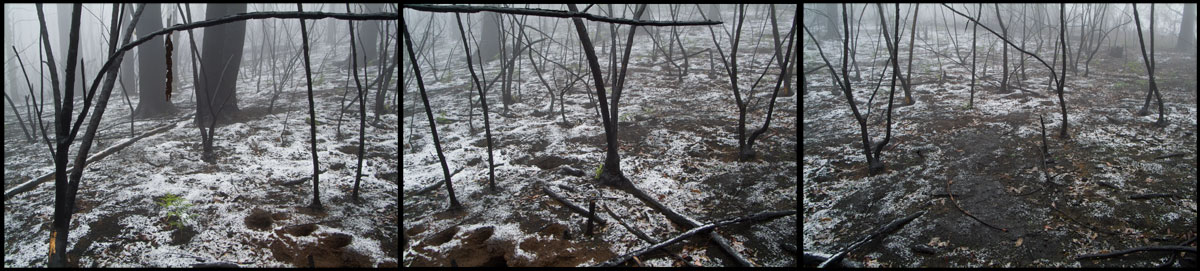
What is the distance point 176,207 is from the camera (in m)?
1.52

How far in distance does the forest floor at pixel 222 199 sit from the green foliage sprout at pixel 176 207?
0.01 metres

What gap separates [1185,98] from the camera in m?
2.61

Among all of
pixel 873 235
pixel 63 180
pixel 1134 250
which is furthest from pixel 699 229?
pixel 63 180

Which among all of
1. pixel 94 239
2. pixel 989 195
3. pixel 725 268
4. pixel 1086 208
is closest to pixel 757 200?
pixel 725 268

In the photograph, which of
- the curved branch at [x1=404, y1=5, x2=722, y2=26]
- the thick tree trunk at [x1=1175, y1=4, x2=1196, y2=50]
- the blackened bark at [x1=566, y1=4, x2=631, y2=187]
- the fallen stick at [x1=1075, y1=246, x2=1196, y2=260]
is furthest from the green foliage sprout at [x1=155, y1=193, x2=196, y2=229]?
the thick tree trunk at [x1=1175, y1=4, x2=1196, y2=50]

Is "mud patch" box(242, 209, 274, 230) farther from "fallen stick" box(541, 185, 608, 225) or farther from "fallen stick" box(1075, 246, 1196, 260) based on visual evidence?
"fallen stick" box(1075, 246, 1196, 260)

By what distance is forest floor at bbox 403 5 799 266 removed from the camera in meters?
1.24

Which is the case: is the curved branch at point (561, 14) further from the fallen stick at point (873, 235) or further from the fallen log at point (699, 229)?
the fallen stick at point (873, 235)

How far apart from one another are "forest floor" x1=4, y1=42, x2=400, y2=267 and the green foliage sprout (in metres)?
0.01

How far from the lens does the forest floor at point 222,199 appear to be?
1.32 m

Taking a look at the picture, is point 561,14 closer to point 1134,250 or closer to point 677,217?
point 677,217

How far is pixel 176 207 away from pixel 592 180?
3.73 feet

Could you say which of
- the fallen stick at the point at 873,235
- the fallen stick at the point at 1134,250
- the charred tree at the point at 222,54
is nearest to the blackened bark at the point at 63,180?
the fallen stick at the point at 873,235

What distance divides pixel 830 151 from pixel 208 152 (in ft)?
7.20
